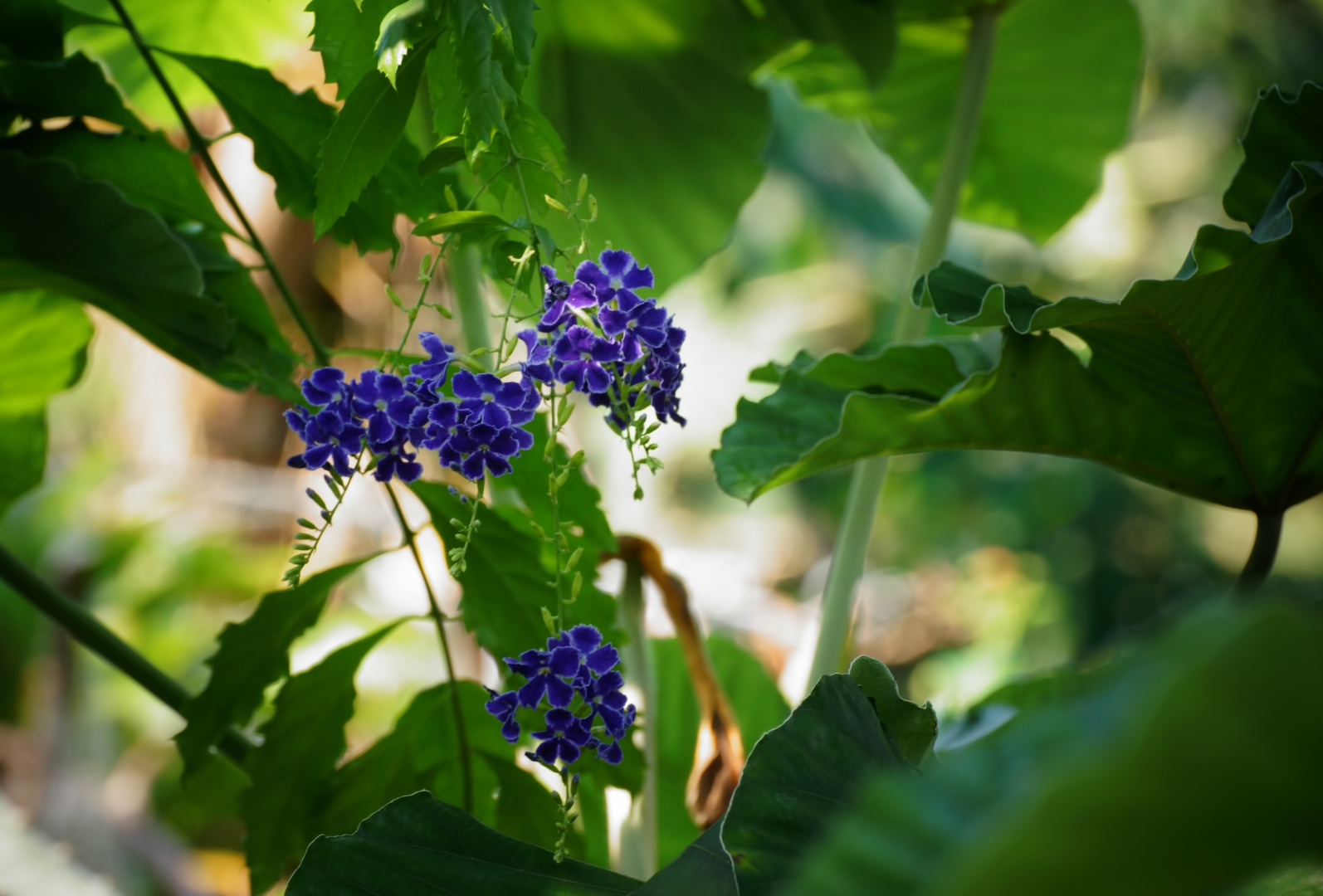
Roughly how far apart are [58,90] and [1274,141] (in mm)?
498

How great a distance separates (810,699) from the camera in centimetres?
29

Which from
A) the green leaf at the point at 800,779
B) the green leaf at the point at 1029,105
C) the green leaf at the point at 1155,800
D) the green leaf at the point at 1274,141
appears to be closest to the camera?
the green leaf at the point at 1155,800

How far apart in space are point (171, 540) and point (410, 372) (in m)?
2.55

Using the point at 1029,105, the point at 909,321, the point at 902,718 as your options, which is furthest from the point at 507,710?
the point at 1029,105

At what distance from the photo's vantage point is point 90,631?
0.44 meters

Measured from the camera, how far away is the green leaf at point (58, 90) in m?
0.40

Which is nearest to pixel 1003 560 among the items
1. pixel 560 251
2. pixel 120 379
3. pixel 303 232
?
pixel 303 232

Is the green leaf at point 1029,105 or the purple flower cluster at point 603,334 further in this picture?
the green leaf at point 1029,105

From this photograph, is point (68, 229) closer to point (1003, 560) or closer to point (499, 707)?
point (499, 707)

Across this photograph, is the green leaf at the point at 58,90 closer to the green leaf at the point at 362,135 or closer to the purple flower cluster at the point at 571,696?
the green leaf at the point at 362,135

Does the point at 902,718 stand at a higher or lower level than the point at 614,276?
lower

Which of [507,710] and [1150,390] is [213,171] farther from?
[1150,390]

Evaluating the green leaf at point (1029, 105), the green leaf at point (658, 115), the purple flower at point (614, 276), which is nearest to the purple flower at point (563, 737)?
the purple flower at point (614, 276)

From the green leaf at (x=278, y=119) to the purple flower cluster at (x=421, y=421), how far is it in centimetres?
17
